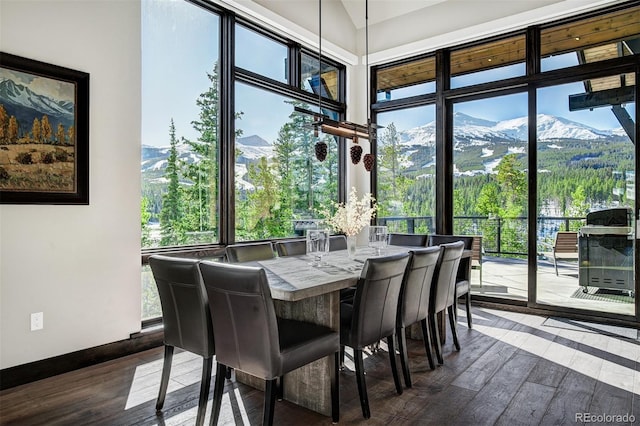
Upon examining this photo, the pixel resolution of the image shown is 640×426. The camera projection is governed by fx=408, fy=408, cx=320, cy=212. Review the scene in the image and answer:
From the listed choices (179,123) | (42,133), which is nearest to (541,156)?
(179,123)

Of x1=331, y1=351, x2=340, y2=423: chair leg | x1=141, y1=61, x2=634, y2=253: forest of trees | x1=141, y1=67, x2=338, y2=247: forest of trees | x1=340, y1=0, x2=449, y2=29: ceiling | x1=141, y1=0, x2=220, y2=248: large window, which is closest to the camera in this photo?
x1=331, y1=351, x2=340, y2=423: chair leg

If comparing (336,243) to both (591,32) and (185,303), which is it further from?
(591,32)

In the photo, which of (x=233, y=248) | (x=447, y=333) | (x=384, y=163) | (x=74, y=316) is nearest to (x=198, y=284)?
(x=233, y=248)

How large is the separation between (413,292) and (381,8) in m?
4.52

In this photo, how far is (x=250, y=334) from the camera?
196 cm

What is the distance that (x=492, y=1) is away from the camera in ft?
16.1

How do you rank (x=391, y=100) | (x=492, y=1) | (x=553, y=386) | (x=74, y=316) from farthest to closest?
1. (x=391, y=100)
2. (x=492, y=1)
3. (x=74, y=316)
4. (x=553, y=386)

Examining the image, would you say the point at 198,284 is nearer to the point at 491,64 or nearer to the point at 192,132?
the point at 192,132

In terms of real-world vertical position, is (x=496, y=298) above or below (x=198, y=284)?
below

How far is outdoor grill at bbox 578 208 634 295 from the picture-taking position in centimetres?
428

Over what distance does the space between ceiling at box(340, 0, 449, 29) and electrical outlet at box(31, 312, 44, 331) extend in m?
5.31

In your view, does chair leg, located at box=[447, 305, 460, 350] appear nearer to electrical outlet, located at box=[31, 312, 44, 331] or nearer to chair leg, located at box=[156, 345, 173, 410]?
chair leg, located at box=[156, 345, 173, 410]

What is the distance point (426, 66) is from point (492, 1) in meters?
1.08

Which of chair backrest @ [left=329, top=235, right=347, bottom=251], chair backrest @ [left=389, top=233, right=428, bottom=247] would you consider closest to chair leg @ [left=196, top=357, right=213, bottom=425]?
chair backrest @ [left=329, top=235, right=347, bottom=251]
